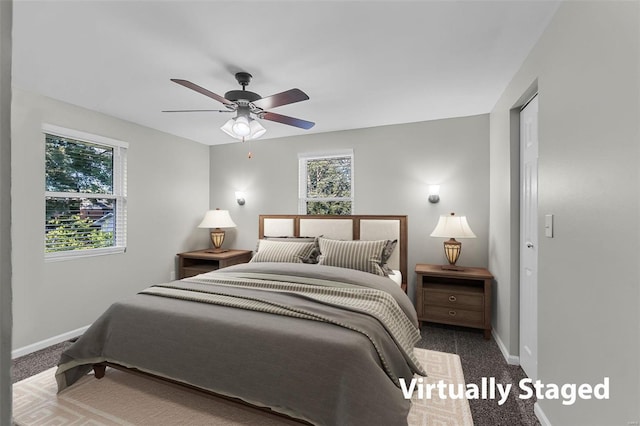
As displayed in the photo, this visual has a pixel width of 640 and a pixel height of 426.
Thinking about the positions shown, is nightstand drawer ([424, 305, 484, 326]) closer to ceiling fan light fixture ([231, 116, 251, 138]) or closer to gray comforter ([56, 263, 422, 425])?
gray comforter ([56, 263, 422, 425])

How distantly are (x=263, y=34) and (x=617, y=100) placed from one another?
6.32 feet

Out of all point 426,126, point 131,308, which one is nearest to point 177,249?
point 131,308

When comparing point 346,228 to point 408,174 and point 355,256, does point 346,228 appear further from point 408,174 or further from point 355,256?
point 408,174

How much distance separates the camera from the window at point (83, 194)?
10.1 ft

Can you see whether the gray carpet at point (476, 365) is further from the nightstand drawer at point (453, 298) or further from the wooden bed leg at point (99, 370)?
the wooden bed leg at point (99, 370)

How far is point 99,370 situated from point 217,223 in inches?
95.0

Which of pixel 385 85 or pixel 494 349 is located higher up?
pixel 385 85

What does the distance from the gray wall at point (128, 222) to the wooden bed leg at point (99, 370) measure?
3.58 feet

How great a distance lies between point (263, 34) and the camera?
6.54ft

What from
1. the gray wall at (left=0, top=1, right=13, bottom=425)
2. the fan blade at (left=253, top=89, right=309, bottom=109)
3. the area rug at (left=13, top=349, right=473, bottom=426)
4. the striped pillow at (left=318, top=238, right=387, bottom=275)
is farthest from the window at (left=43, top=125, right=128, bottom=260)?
the gray wall at (left=0, top=1, right=13, bottom=425)

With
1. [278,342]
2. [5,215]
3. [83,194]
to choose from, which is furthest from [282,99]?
[83,194]

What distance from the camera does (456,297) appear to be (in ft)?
10.6

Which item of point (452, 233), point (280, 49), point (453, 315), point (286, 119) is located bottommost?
point (453, 315)

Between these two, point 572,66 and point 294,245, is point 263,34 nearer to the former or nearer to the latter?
point 572,66
